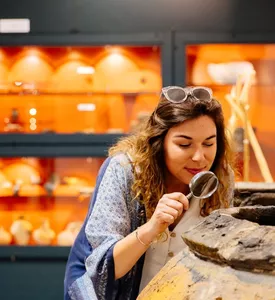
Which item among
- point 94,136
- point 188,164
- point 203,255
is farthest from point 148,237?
point 94,136

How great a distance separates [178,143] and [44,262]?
9.82 ft

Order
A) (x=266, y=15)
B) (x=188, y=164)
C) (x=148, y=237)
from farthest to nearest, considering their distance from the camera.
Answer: (x=266, y=15)
(x=188, y=164)
(x=148, y=237)

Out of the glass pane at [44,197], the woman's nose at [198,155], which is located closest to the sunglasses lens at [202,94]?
the woman's nose at [198,155]

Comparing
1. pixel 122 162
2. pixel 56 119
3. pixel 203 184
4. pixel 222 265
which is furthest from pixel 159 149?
pixel 56 119

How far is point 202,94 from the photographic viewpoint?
1.86m

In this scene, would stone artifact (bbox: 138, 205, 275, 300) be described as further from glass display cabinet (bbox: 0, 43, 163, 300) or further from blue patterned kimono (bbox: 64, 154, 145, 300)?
glass display cabinet (bbox: 0, 43, 163, 300)

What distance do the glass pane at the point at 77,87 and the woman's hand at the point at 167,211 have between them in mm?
3120

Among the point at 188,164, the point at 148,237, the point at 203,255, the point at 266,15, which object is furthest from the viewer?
the point at 266,15

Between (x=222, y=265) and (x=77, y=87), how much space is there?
12.4 ft

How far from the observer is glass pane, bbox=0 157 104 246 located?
477cm

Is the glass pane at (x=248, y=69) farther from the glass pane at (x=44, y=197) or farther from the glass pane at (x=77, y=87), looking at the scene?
the glass pane at (x=44, y=197)

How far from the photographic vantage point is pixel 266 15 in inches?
178

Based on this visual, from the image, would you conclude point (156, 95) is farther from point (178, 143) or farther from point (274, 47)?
point (178, 143)

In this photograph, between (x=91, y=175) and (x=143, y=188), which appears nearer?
(x=143, y=188)
